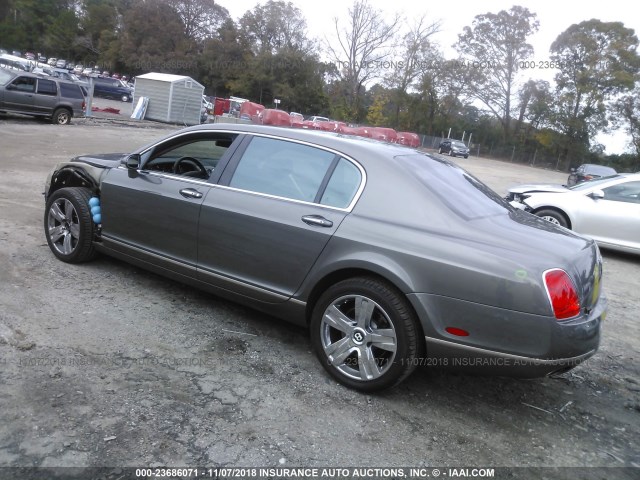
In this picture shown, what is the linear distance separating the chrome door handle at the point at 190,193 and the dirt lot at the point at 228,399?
96 cm

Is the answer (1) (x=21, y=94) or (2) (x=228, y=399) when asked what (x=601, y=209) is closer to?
(2) (x=228, y=399)

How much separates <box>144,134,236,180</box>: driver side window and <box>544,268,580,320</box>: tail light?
257 cm

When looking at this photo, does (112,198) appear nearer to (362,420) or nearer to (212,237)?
(212,237)

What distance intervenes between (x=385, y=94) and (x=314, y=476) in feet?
210

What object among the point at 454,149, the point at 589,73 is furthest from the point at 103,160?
the point at 589,73

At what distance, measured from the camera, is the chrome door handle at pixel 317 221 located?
3516 mm

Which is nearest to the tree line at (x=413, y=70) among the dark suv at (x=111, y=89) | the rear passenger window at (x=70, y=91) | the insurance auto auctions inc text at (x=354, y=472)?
the dark suv at (x=111, y=89)

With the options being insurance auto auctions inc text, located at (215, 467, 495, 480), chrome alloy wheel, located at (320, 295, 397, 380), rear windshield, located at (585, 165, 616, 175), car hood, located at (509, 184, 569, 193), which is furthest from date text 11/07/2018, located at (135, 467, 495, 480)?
rear windshield, located at (585, 165, 616, 175)

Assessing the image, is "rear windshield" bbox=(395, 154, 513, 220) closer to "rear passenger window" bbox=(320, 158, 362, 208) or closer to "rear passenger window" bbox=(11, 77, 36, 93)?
"rear passenger window" bbox=(320, 158, 362, 208)

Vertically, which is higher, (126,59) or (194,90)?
(126,59)

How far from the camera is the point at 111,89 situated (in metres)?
46.6

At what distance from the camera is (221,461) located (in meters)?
2.66

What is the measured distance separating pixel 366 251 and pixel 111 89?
48.9m

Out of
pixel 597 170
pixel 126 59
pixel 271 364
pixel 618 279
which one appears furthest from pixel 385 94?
pixel 271 364
